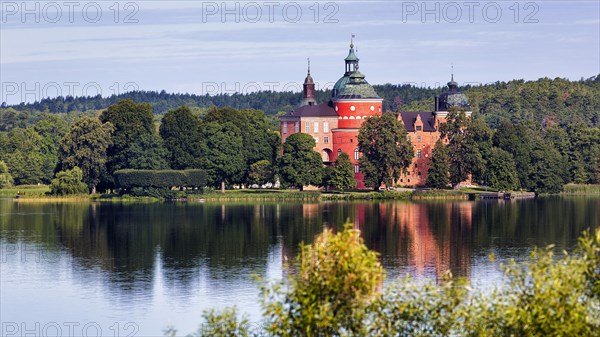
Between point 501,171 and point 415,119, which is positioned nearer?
point 501,171

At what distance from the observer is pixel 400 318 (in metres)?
29.5

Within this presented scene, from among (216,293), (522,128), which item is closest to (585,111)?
(522,128)

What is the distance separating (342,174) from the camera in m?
104

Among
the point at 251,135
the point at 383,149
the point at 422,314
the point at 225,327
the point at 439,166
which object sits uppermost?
the point at 251,135

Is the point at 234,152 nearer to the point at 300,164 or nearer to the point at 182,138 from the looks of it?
the point at 182,138

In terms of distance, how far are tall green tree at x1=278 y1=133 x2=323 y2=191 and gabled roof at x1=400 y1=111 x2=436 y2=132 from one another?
13.5m

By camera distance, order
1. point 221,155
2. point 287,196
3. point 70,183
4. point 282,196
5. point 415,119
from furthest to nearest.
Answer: point 415,119 < point 221,155 < point 70,183 < point 282,196 < point 287,196

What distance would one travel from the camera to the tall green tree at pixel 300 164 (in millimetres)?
103562

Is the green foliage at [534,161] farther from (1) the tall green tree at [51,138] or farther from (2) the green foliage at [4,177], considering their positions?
(2) the green foliage at [4,177]

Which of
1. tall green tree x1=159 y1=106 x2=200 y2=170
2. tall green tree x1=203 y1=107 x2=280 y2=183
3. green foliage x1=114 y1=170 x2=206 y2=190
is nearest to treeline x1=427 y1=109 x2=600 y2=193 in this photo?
tall green tree x1=203 y1=107 x2=280 y2=183

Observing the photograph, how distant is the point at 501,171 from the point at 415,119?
13237mm

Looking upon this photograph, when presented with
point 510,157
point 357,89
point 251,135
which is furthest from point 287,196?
point 510,157

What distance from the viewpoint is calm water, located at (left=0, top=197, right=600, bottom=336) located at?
43781mm

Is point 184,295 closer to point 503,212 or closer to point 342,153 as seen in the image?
point 503,212
